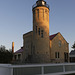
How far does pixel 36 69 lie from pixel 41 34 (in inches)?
661

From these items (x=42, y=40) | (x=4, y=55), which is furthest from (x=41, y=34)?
(x=4, y=55)

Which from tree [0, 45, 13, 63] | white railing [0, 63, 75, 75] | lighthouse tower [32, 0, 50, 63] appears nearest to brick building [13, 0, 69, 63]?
lighthouse tower [32, 0, 50, 63]

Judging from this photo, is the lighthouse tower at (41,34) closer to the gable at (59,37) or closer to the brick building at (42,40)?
the brick building at (42,40)

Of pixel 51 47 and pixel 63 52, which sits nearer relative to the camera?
pixel 51 47

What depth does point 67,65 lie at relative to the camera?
1011cm

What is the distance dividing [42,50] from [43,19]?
6.33m

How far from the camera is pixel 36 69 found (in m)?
8.57

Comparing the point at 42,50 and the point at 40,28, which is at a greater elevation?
the point at 40,28

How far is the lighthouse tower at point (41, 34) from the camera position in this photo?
24.3 meters

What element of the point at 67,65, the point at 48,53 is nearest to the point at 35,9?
the point at 48,53

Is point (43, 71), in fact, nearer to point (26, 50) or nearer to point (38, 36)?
point (38, 36)

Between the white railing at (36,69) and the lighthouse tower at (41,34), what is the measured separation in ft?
45.4

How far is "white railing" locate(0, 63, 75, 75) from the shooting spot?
25.0ft

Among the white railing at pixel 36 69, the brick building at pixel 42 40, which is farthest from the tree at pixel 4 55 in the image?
the white railing at pixel 36 69
